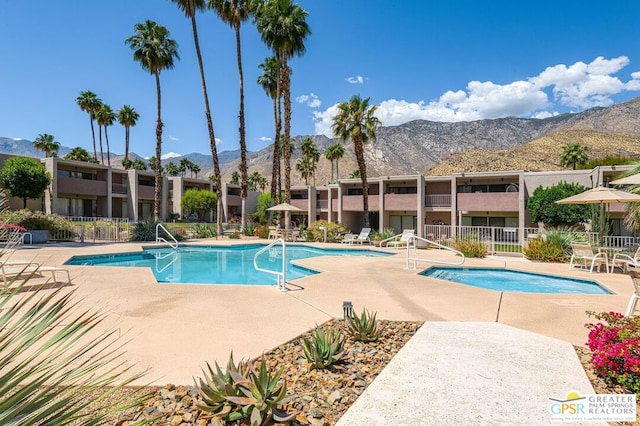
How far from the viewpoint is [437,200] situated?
2823 centimetres

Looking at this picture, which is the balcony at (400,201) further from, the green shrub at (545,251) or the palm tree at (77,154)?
the palm tree at (77,154)

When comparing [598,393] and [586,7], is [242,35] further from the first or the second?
[598,393]

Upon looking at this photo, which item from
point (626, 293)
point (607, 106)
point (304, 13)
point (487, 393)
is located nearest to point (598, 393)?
point (487, 393)

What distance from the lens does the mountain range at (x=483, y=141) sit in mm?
63031

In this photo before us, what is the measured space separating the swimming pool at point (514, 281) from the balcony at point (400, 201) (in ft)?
54.9

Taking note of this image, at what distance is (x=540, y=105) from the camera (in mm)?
117375

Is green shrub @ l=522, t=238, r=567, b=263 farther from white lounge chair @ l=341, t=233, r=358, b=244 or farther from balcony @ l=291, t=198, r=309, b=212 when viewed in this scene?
balcony @ l=291, t=198, r=309, b=212

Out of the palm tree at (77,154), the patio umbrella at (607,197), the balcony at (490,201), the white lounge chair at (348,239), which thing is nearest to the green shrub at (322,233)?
the white lounge chair at (348,239)

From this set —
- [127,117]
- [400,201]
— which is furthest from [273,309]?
[127,117]

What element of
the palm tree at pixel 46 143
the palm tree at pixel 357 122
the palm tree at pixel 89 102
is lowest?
the palm tree at pixel 357 122

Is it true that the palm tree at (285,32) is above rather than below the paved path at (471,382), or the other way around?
above

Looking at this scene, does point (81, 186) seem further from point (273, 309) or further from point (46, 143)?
point (273, 309)

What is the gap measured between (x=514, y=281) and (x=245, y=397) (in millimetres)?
10214

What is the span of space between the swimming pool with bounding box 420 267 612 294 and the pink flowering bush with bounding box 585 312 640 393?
5.57 metres
